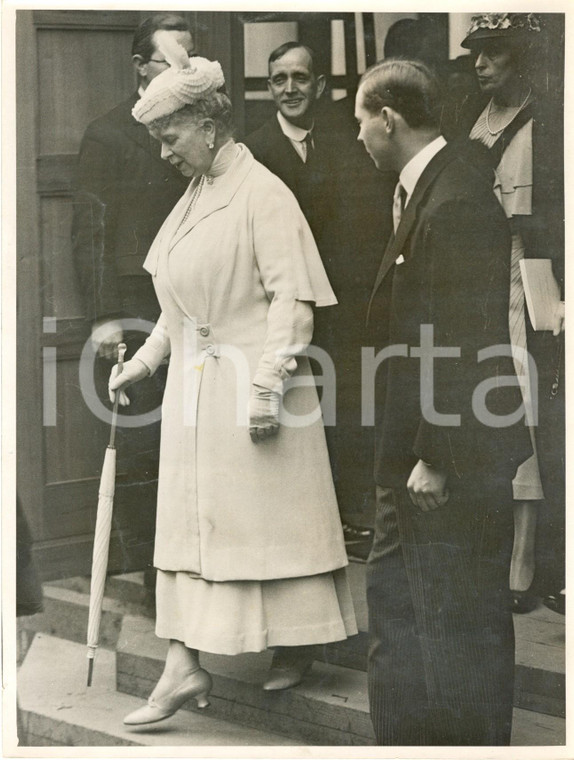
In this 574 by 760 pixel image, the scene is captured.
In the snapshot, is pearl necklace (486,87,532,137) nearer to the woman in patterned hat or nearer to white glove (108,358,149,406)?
the woman in patterned hat

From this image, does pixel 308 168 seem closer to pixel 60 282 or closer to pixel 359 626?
pixel 60 282

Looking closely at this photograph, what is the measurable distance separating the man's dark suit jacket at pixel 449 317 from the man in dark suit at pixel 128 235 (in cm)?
79

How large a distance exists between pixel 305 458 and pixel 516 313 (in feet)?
2.88

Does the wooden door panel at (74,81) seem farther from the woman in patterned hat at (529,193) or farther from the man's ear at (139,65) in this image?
the woman in patterned hat at (529,193)

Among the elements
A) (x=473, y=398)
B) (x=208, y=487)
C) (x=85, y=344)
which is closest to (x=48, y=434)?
(x=85, y=344)

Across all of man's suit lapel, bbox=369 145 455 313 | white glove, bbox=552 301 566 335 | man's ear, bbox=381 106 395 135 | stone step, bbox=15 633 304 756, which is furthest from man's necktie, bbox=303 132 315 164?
stone step, bbox=15 633 304 756

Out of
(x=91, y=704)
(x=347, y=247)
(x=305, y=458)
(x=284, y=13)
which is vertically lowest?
(x=91, y=704)

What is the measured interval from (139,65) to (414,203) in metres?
1.06

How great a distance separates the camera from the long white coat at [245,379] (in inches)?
139

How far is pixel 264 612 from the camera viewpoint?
11.7 ft

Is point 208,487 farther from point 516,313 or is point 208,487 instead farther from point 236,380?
point 516,313

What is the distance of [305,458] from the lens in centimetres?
359

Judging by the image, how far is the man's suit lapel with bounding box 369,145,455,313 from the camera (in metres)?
3.49

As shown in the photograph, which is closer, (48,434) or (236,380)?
(236,380)
